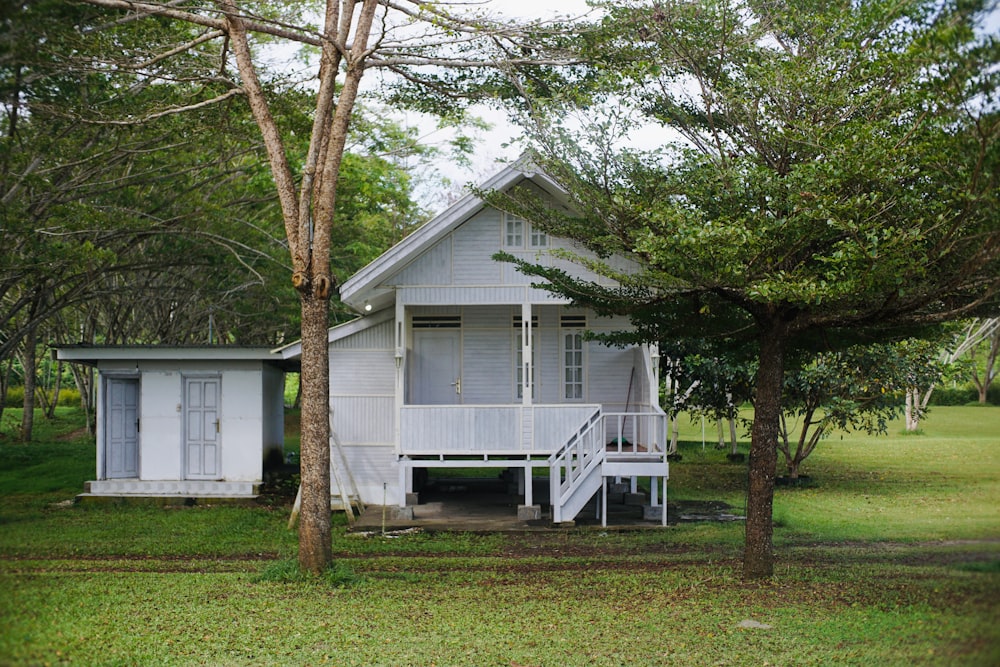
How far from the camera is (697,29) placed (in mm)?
10961

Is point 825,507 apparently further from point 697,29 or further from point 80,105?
point 80,105

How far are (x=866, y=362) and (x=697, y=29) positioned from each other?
1174 centimetres

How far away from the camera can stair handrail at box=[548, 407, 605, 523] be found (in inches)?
617

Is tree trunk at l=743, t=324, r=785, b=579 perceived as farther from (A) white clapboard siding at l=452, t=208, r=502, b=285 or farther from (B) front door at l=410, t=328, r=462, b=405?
(B) front door at l=410, t=328, r=462, b=405

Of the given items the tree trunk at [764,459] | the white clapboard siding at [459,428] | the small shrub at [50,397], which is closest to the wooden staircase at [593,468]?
the white clapboard siding at [459,428]

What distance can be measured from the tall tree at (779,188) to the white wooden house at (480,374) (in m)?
3.97

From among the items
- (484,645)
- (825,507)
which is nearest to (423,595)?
(484,645)

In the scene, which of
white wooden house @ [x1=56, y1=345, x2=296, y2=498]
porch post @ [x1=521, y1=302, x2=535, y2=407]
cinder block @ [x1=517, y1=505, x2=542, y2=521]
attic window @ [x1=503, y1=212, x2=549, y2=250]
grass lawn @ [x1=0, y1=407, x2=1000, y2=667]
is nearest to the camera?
grass lawn @ [x1=0, y1=407, x2=1000, y2=667]

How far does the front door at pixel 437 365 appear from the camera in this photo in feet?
63.2

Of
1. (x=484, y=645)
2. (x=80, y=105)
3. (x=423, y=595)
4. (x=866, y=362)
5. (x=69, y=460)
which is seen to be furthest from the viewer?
(x=69, y=460)

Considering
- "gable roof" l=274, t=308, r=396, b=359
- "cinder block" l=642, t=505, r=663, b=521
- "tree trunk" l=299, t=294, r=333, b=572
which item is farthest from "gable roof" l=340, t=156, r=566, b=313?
"cinder block" l=642, t=505, r=663, b=521

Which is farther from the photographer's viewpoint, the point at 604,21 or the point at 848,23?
the point at 604,21

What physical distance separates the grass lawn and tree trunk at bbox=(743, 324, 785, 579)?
0.31 meters

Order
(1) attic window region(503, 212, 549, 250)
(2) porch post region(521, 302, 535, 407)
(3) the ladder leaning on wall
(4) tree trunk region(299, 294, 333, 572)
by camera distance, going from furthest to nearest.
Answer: (3) the ladder leaning on wall
(1) attic window region(503, 212, 549, 250)
(2) porch post region(521, 302, 535, 407)
(4) tree trunk region(299, 294, 333, 572)
